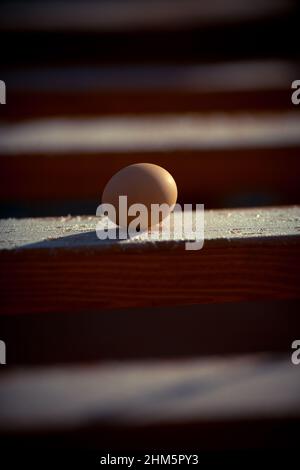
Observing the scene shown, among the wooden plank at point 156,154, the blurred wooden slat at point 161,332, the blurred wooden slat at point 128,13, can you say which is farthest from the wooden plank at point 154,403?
the blurred wooden slat at point 128,13

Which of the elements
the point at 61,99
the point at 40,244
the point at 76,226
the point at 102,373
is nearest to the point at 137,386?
the point at 102,373

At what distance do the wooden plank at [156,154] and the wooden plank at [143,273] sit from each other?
3.02 feet

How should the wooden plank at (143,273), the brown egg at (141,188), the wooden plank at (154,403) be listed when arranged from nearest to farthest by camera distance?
the wooden plank at (143,273) → the brown egg at (141,188) → the wooden plank at (154,403)

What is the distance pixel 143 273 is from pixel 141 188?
0.19 meters

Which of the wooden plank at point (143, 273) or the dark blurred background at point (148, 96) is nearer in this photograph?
the wooden plank at point (143, 273)

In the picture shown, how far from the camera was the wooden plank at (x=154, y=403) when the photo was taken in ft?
3.62

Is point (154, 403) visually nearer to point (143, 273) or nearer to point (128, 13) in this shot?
point (143, 273)

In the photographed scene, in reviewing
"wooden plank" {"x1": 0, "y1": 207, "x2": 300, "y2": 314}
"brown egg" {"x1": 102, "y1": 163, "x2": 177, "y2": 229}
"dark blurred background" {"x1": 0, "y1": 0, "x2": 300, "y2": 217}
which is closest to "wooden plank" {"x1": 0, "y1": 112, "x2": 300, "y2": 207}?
"dark blurred background" {"x1": 0, "y1": 0, "x2": 300, "y2": 217}

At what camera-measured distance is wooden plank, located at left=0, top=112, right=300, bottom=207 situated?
1537 millimetres

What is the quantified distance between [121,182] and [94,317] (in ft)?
2.80

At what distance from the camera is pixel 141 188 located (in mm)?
775

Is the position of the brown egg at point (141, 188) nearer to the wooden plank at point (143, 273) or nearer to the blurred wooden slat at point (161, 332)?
the wooden plank at point (143, 273)

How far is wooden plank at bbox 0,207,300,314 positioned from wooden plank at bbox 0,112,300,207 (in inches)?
36.2

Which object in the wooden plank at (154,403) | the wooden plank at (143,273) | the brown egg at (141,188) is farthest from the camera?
the wooden plank at (154,403)
